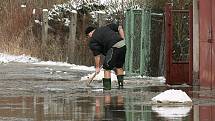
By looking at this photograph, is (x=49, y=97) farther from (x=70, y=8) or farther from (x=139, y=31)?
(x=70, y=8)

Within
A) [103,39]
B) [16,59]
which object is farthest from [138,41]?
[16,59]

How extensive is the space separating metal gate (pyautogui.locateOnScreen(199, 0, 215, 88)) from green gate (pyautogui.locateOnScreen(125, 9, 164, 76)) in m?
3.83

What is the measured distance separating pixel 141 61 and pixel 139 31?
95cm

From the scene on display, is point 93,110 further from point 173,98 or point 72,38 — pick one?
point 72,38

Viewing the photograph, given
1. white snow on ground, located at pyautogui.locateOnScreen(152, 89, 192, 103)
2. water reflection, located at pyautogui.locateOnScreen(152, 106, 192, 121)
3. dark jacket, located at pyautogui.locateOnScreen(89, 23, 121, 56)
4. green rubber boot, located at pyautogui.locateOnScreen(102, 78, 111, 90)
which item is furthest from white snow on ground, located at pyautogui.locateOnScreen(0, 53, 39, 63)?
water reflection, located at pyautogui.locateOnScreen(152, 106, 192, 121)

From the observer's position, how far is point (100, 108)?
12039mm

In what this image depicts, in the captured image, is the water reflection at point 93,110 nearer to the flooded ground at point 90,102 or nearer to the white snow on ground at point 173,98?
the flooded ground at point 90,102

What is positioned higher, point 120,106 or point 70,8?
point 70,8

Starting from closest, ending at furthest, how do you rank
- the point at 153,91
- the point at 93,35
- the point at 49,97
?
the point at 49,97
the point at 153,91
the point at 93,35

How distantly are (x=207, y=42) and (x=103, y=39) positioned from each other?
2.48 m

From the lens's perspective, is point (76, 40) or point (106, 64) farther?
point (76, 40)

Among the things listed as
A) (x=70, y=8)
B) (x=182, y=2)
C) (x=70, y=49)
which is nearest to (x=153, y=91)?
(x=182, y=2)

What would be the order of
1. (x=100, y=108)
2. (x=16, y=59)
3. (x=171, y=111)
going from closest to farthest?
(x=171, y=111) → (x=100, y=108) → (x=16, y=59)

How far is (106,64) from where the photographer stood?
16641 millimetres
